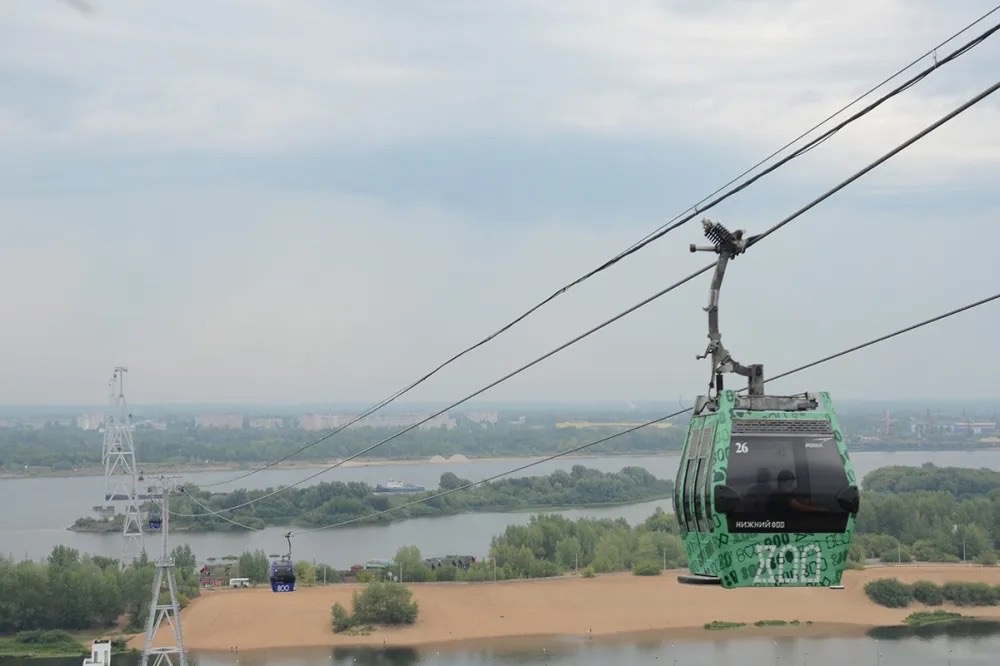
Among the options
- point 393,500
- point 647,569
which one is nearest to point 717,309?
point 647,569

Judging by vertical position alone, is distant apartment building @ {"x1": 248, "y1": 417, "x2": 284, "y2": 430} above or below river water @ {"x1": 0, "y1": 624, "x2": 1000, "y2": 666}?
above

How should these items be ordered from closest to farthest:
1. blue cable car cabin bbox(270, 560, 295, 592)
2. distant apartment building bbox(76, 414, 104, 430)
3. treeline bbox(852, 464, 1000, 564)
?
blue cable car cabin bbox(270, 560, 295, 592) < treeline bbox(852, 464, 1000, 564) < distant apartment building bbox(76, 414, 104, 430)

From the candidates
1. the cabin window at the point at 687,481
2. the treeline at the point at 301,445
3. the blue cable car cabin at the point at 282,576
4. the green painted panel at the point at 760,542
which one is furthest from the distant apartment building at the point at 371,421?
the green painted panel at the point at 760,542

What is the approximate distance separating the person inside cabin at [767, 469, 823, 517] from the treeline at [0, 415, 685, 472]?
83136 millimetres

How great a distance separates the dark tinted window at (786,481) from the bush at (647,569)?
30.5 meters

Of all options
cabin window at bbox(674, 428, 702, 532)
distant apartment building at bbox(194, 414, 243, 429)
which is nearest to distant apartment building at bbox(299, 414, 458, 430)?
distant apartment building at bbox(194, 414, 243, 429)

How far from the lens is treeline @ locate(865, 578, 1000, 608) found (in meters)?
31.8

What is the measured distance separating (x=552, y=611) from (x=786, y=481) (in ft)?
89.8

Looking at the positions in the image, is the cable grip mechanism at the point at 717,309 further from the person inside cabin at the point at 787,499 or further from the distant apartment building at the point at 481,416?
the distant apartment building at the point at 481,416

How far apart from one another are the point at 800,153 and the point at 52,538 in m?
52.0

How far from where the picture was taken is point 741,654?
88.6 feet

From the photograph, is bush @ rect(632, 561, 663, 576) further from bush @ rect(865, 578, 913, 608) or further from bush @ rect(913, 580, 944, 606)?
bush @ rect(913, 580, 944, 606)

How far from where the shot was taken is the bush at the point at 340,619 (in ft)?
101

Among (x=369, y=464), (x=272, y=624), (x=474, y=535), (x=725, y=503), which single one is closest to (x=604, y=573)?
(x=272, y=624)
